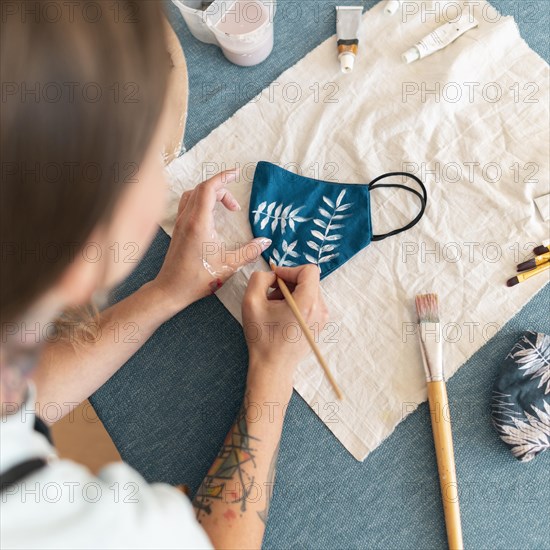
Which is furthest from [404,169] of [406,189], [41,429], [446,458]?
[41,429]

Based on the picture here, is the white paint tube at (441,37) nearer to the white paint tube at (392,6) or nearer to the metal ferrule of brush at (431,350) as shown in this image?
the white paint tube at (392,6)

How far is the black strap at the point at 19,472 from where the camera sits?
393mm

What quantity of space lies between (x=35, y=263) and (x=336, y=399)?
0.40 m

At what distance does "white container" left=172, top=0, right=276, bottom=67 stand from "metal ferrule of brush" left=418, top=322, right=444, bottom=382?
420 millimetres

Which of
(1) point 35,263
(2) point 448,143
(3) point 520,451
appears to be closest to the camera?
(1) point 35,263

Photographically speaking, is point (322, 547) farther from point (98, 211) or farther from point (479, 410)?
point (98, 211)

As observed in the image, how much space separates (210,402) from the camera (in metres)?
0.64

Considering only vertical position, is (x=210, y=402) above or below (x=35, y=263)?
below

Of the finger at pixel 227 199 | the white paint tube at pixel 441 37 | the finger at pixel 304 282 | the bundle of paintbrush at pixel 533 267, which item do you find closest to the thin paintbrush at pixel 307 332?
the finger at pixel 304 282

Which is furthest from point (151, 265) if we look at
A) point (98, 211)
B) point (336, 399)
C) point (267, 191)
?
point (98, 211)

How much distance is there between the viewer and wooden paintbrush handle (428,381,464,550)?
567mm

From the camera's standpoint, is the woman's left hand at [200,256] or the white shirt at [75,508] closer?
the white shirt at [75,508]

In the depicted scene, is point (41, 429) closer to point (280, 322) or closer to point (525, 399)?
point (280, 322)

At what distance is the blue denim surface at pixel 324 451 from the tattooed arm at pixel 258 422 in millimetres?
29
